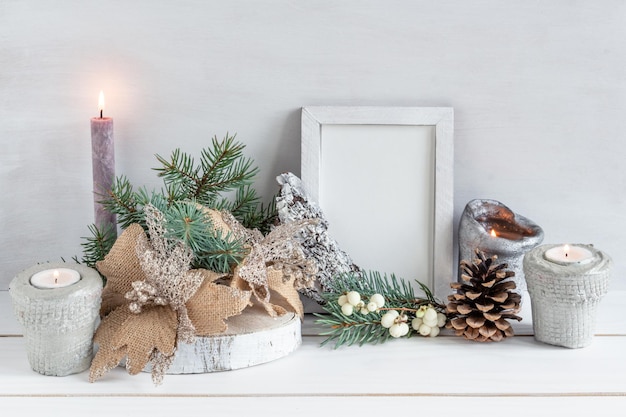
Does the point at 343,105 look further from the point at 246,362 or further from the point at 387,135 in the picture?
the point at 246,362

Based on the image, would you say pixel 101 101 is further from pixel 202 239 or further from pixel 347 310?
pixel 347 310

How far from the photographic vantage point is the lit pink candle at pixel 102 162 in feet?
2.87

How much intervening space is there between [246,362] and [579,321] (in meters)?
0.35

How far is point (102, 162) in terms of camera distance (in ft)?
2.88

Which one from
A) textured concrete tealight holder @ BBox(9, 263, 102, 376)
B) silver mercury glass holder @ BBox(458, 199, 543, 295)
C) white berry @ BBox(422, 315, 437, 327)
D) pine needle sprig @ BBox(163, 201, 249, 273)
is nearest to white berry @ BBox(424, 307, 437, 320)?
white berry @ BBox(422, 315, 437, 327)

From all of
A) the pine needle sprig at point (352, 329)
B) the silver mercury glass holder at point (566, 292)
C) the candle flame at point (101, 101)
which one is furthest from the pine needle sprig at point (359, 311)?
the candle flame at point (101, 101)

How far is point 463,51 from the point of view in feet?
3.06

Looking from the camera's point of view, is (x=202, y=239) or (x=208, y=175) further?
(x=208, y=175)

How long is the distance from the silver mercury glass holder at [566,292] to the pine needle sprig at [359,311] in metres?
0.11

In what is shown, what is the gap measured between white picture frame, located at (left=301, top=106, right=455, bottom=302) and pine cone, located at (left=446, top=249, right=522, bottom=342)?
0.11 meters

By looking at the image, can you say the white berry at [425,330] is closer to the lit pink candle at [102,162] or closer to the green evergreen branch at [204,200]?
the green evergreen branch at [204,200]

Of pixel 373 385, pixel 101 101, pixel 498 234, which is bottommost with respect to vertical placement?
pixel 373 385

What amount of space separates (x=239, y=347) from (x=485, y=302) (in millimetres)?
272

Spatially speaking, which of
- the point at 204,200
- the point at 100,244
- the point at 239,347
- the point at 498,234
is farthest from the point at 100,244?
the point at 498,234
